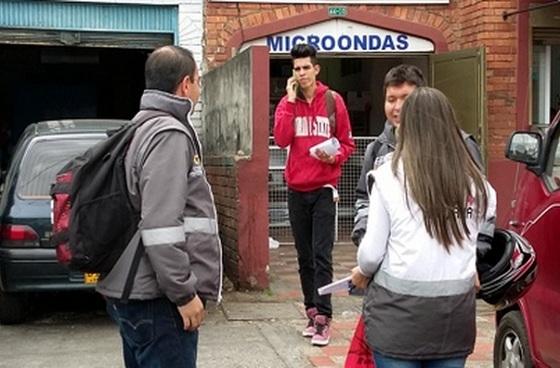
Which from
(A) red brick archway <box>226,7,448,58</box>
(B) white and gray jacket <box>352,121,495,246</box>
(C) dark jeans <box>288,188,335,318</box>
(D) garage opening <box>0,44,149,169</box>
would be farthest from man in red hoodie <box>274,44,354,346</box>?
(D) garage opening <box>0,44,149,169</box>

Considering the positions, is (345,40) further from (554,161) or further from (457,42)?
(554,161)

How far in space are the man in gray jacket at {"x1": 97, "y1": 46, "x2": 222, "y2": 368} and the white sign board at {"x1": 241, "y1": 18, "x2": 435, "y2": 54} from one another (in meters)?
7.53

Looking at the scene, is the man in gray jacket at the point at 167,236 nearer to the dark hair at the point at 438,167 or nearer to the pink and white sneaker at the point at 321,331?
the dark hair at the point at 438,167

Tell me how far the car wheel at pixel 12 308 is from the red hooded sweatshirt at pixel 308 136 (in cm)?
261

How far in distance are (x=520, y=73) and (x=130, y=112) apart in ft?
26.2

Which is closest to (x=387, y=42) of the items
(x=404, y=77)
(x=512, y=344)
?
(x=512, y=344)

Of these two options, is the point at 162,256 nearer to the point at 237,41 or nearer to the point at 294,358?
the point at 294,358

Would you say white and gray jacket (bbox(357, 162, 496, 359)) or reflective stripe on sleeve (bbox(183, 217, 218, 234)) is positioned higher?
reflective stripe on sleeve (bbox(183, 217, 218, 234))

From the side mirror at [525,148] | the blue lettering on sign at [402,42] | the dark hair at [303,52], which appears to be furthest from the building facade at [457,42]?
the side mirror at [525,148]

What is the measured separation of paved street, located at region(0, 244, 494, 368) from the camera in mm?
6371

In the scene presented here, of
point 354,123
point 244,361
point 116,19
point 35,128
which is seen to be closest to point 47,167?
point 35,128

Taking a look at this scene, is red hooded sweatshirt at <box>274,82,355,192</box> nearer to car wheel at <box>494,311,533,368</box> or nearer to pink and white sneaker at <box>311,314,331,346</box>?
pink and white sneaker at <box>311,314,331,346</box>

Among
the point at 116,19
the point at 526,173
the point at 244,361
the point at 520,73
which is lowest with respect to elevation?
the point at 244,361

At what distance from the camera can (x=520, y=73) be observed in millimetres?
10875
